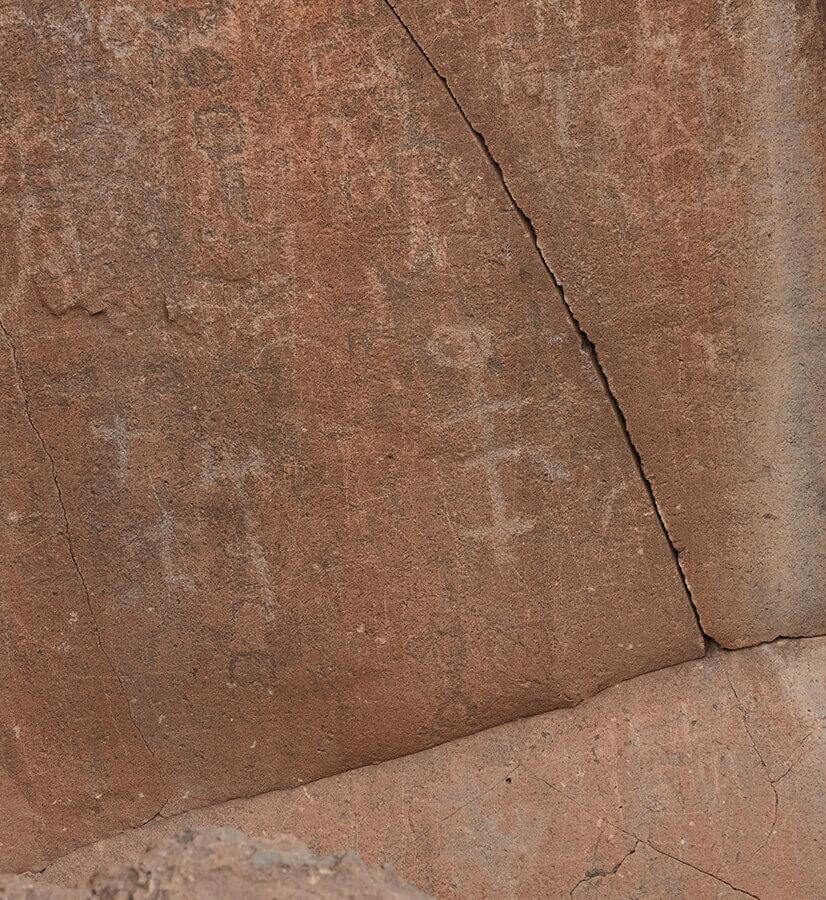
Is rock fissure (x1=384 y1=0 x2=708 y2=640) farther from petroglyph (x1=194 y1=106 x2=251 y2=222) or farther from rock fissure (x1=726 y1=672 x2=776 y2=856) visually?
petroglyph (x1=194 y1=106 x2=251 y2=222)

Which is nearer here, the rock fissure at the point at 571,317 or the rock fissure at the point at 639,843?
the rock fissure at the point at 571,317

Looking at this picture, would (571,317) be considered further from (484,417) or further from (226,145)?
(226,145)

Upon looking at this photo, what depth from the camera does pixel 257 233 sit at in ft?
8.45

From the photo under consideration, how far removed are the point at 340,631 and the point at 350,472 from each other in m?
0.39

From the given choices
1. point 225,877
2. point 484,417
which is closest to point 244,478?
point 484,417

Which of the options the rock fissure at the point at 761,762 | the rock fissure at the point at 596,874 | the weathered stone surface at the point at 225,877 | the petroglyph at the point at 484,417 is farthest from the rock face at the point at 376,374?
the weathered stone surface at the point at 225,877

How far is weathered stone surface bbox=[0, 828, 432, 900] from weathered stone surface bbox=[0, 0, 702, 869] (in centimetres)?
75

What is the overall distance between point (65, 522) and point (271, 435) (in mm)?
514

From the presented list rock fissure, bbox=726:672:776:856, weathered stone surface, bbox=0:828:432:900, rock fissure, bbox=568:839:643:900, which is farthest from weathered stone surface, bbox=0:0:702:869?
weathered stone surface, bbox=0:828:432:900

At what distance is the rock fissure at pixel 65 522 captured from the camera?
8.46ft

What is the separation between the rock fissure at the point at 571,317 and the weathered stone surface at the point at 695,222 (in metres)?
0.01

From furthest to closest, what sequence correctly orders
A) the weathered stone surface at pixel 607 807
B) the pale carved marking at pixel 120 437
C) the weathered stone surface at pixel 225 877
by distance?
the weathered stone surface at pixel 607 807 < the pale carved marking at pixel 120 437 < the weathered stone surface at pixel 225 877

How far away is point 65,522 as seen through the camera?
2.66 m

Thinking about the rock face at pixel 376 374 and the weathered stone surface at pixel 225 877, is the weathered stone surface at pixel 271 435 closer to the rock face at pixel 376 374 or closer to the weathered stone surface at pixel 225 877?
the rock face at pixel 376 374
